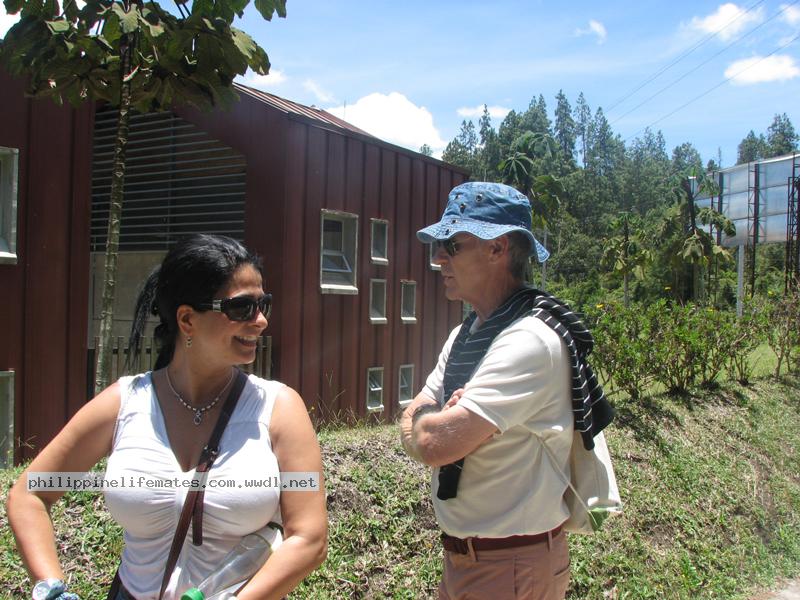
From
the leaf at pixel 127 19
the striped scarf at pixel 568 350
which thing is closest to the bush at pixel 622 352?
the striped scarf at pixel 568 350

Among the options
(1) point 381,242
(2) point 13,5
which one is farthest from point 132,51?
(1) point 381,242

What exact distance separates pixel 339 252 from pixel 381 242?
896mm

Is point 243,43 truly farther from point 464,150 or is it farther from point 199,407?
point 464,150

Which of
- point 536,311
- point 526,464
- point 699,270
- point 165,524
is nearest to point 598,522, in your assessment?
point 526,464

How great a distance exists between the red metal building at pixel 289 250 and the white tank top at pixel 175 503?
559cm

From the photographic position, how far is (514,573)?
2.19 m

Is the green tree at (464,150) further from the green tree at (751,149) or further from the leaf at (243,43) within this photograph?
the leaf at (243,43)

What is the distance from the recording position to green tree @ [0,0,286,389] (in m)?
3.84

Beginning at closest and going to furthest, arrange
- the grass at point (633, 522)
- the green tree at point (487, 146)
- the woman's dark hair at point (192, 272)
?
the woman's dark hair at point (192, 272) → the grass at point (633, 522) → the green tree at point (487, 146)

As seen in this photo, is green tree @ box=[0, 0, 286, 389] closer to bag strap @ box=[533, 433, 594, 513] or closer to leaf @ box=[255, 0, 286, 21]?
leaf @ box=[255, 0, 286, 21]

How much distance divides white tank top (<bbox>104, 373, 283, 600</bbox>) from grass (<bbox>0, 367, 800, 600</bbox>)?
64.5 inches

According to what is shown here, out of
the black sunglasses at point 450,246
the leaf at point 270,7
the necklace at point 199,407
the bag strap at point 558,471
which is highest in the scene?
the leaf at point 270,7

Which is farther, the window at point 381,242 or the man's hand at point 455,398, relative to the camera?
the window at point 381,242

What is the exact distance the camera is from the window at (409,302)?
11586 millimetres
